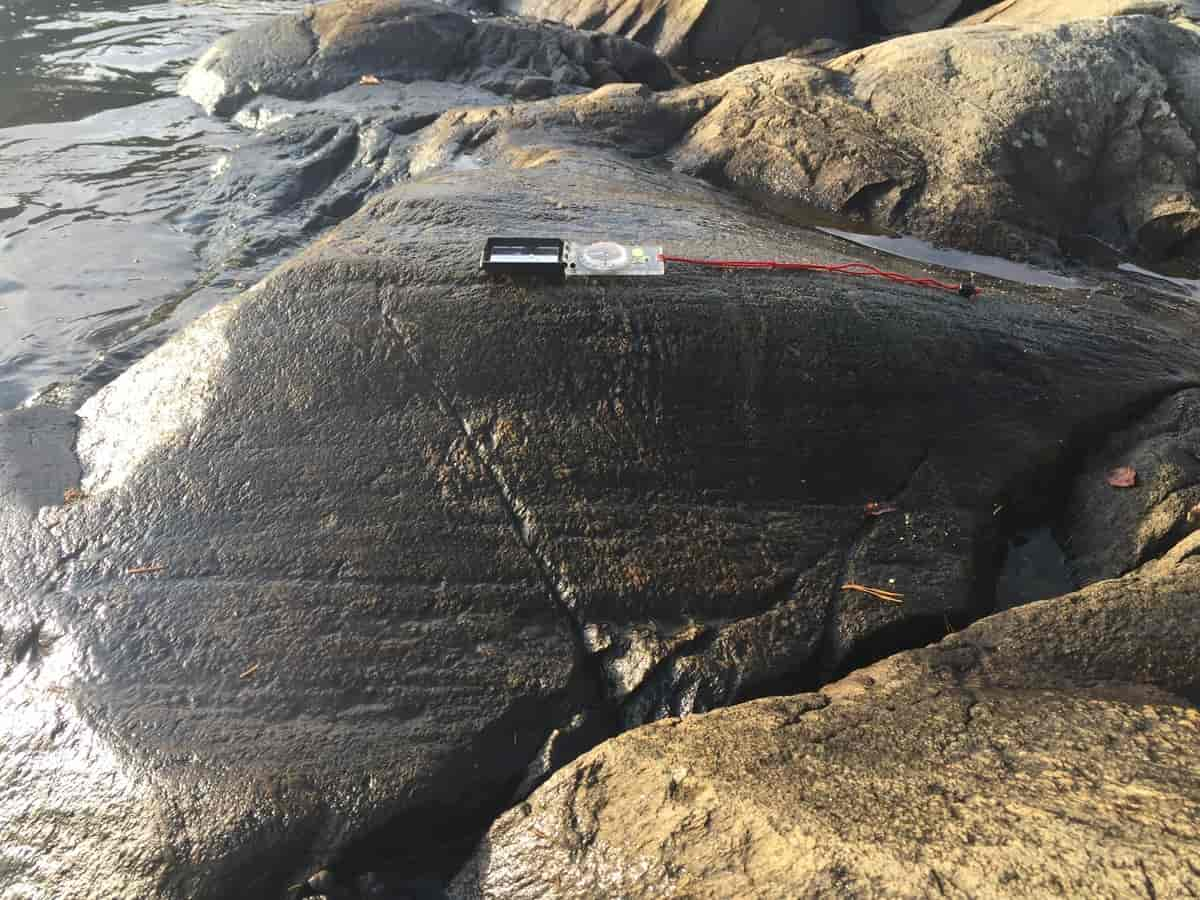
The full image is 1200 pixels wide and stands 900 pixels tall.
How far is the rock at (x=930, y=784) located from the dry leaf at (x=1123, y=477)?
67 cm

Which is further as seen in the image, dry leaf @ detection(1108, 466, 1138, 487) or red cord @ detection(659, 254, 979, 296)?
red cord @ detection(659, 254, 979, 296)

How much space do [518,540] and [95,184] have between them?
650 centimetres

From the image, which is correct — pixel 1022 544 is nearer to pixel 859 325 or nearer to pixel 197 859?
pixel 859 325

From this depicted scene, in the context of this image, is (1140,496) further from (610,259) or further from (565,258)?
(565,258)

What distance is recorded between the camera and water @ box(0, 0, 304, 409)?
5.54 metres

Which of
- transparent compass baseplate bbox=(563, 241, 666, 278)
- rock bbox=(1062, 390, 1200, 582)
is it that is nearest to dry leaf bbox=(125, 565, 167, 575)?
transparent compass baseplate bbox=(563, 241, 666, 278)

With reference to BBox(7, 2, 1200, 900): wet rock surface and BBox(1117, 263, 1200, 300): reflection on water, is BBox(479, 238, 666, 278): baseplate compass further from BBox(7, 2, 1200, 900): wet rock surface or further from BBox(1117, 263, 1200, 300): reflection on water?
BBox(1117, 263, 1200, 300): reflection on water

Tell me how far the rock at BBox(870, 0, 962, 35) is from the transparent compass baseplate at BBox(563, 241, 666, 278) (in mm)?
9594

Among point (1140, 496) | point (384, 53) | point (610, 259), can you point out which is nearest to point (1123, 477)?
point (1140, 496)

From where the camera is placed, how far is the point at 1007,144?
18.9 feet

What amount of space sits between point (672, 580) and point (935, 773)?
115 centimetres

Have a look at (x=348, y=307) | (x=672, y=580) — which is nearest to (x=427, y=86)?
(x=348, y=307)

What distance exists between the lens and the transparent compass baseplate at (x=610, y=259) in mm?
3637

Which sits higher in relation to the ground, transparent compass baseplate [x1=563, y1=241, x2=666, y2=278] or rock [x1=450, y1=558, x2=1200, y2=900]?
transparent compass baseplate [x1=563, y1=241, x2=666, y2=278]
